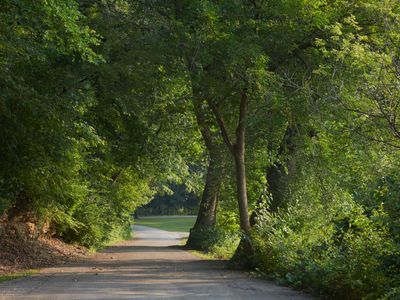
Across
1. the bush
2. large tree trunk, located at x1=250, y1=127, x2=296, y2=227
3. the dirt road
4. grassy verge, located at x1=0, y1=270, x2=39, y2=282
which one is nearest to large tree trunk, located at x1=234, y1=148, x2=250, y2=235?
large tree trunk, located at x1=250, y1=127, x2=296, y2=227

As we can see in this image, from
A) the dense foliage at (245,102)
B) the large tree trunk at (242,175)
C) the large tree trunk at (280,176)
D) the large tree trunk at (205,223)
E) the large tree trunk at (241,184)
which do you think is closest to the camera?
the dense foliage at (245,102)

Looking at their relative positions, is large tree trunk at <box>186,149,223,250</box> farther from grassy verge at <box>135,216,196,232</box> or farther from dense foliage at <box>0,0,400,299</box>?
grassy verge at <box>135,216,196,232</box>

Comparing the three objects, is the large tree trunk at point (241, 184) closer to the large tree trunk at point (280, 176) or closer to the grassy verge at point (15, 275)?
the large tree trunk at point (280, 176)

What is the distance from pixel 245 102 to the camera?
60.1 feet

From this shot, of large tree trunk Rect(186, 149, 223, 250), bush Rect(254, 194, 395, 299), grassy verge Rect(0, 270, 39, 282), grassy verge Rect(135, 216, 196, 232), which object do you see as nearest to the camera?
bush Rect(254, 194, 395, 299)

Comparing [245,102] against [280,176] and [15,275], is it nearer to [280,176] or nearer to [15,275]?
[280,176]

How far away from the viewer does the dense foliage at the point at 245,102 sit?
12.1 meters

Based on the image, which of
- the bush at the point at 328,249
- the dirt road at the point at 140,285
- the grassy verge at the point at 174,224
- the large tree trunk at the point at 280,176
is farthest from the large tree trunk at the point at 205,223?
the grassy verge at the point at 174,224

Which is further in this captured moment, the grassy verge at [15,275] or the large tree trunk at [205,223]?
the large tree trunk at [205,223]

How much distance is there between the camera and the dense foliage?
12086mm

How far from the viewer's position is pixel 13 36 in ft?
43.5

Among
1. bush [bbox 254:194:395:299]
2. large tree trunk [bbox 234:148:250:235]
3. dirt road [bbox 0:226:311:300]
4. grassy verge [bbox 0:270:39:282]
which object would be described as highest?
large tree trunk [bbox 234:148:250:235]

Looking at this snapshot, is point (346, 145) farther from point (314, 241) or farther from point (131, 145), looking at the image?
point (131, 145)

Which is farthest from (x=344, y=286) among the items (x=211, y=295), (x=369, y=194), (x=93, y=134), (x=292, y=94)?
(x=93, y=134)
